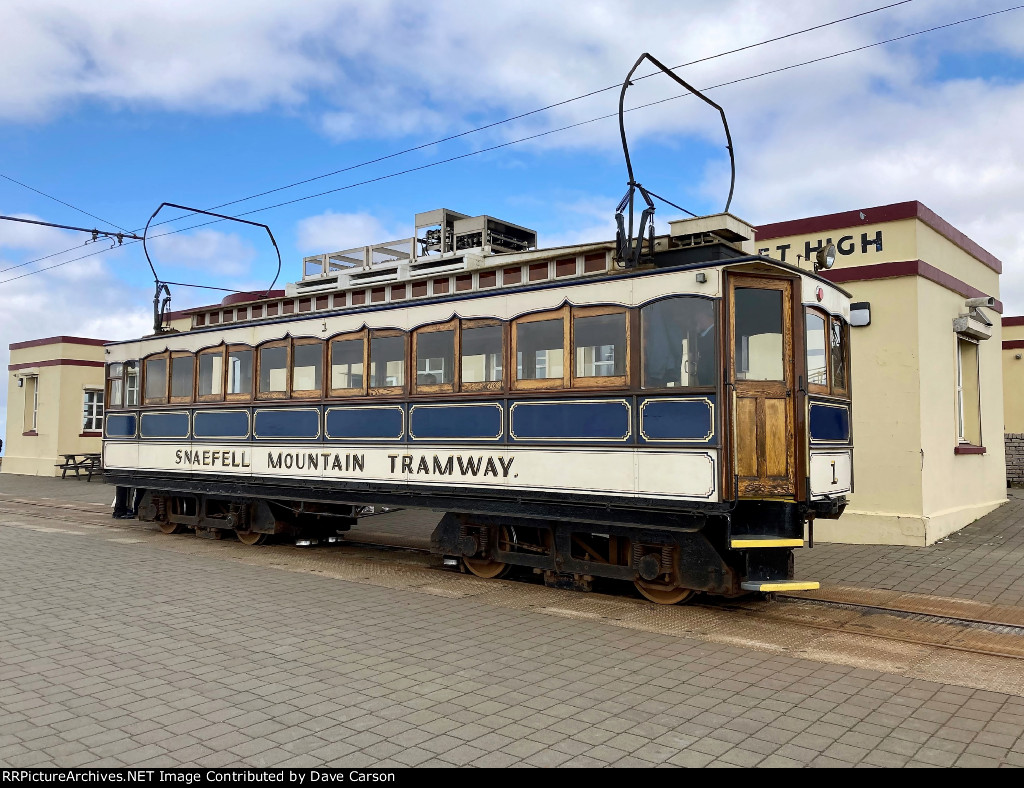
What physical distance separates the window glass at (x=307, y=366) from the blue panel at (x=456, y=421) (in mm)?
1804

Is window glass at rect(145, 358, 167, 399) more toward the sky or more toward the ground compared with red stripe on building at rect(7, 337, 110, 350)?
more toward the ground

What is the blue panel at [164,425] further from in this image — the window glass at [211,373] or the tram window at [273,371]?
the tram window at [273,371]

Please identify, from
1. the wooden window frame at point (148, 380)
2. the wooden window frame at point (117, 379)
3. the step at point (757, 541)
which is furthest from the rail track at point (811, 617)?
the wooden window frame at point (117, 379)

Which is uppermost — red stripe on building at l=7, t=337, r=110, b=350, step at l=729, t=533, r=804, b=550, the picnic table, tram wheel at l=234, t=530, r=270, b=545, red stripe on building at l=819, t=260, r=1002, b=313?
red stripe on building at l=7, t=337, r=110, b=350

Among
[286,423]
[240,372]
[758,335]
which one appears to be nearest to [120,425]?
[240,372]

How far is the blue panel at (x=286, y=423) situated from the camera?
33.0 feet

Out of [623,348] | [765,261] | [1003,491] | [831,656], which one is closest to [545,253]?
[623,348]

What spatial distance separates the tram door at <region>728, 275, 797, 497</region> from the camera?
6867 millimetres

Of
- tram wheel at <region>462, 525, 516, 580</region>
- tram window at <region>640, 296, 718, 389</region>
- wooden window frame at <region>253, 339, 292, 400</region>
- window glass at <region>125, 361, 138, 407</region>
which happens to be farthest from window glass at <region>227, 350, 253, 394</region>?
tram window at <region>640, 296, 718, 389</region>

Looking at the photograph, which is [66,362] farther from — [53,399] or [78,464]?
[78,464]

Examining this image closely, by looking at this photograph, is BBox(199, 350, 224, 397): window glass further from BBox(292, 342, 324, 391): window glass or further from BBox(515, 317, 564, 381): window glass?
BBox(515, 317, 564, 381): window glass

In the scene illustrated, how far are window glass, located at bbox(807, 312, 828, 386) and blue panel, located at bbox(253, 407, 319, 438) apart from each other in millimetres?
5819

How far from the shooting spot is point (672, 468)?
6996mm
